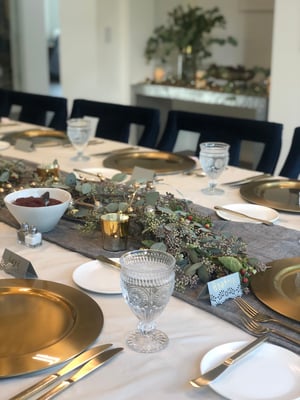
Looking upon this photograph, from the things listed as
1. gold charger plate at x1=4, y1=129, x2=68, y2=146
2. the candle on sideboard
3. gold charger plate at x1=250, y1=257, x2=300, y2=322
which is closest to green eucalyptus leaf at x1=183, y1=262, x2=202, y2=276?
gold charger plate at x1=250, y1=257, x2=300, y2=322

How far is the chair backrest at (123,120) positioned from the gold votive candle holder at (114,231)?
60.4 inches

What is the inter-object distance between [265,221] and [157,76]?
339 centimetres

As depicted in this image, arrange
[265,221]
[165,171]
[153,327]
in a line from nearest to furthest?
1. [153,327]
2. [265,221]
3. [165,171]

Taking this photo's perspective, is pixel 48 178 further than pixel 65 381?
Yes

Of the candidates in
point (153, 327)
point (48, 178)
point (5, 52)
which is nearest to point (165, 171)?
point (48, 178)

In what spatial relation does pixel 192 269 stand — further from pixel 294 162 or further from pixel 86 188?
pixel 294 162

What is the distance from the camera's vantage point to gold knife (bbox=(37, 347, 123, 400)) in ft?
2.49

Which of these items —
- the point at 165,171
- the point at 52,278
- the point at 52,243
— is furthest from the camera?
the point at 165,171

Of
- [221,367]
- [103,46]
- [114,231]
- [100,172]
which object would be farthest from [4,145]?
[103,46]

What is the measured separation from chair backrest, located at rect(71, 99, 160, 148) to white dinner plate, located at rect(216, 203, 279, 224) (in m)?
1.22

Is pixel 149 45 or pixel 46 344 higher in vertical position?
pixel 149 45

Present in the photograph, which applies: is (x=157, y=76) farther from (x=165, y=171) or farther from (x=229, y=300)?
(x=229, y=300)

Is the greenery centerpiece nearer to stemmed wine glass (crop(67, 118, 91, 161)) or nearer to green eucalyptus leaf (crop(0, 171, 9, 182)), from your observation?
stemmed wine glass (crop(67, 118, 91, 161))

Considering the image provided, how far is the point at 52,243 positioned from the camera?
1.32 metres
